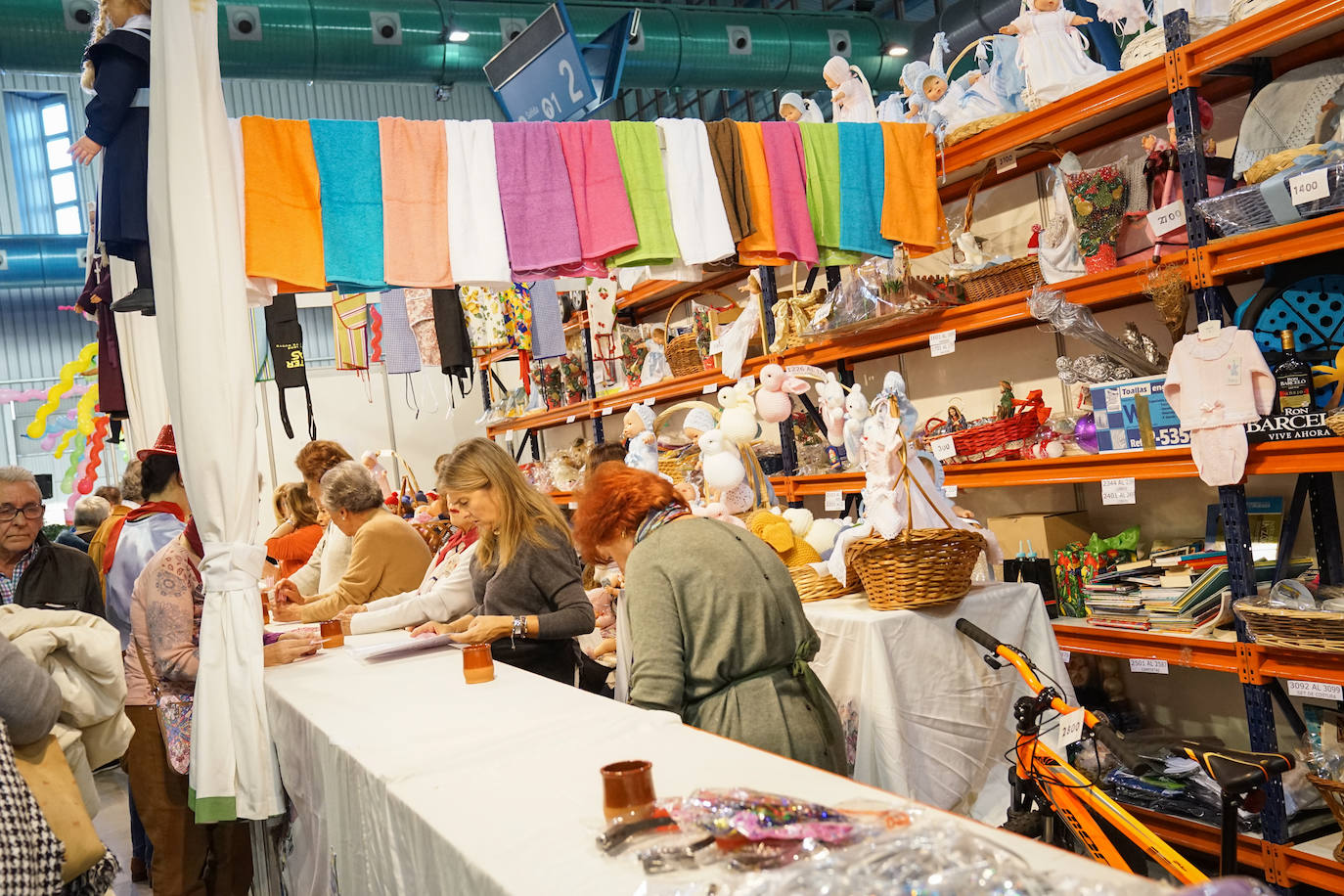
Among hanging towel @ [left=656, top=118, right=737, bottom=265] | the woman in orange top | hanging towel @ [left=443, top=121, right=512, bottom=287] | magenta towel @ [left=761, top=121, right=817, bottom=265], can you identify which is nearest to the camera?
hanging towel @ [left=443, top=121, right=512, bottom=287]

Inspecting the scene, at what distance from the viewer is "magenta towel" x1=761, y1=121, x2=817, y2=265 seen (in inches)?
151

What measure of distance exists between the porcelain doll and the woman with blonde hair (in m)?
2.44

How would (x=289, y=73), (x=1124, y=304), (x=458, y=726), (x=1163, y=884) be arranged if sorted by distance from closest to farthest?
(x=1163, y=884), (x=458, y=726), (x=1124, y=304), (x=289, y=73)

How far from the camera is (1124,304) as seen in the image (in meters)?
3.88

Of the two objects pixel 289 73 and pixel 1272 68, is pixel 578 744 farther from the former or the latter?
pixel 289 73

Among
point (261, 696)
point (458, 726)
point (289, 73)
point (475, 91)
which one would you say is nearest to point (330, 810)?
point (458, 726)

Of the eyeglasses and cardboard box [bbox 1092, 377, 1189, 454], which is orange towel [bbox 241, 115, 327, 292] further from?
cardboard box [bbox 1092, 377, 1189, 454]

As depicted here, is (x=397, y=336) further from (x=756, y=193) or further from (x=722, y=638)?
(x=722, y=638)

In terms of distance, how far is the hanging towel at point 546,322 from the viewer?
6.00 meters

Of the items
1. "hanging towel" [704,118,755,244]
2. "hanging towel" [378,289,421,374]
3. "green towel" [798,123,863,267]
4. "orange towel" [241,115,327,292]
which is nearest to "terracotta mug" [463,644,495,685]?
"orange towel" [241,115,327,292]

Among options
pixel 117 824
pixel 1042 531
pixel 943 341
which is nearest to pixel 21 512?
pixel 117 824

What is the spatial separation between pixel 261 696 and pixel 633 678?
1.24m

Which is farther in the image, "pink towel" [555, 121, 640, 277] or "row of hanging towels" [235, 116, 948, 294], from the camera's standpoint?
"pink towel" [555, 121, 640, 277]

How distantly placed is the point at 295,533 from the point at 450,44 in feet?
10.5
